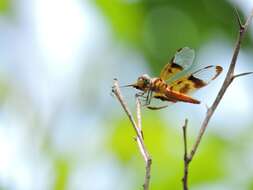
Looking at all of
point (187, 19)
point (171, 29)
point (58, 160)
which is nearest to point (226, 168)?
point (58, 160)

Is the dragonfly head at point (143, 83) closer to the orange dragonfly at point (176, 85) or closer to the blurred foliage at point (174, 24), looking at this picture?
the orange dragonfly at point (176, 85)

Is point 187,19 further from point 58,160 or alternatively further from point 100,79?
point 58,160

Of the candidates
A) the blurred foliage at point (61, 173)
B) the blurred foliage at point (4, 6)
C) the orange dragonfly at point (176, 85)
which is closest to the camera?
the orange dragonfly at point (176, 85)

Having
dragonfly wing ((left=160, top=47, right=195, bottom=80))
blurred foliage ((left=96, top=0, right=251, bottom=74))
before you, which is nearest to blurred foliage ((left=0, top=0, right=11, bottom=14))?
blurred foliage ((left=96, top=0, right=251, bottom=74))

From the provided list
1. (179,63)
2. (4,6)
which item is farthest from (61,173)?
(4,6)

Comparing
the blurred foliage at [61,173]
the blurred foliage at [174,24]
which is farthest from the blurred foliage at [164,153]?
the blurred foliage at [174,24]

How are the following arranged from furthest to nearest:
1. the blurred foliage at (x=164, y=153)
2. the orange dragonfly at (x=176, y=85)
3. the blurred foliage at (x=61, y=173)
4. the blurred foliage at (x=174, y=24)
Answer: the blurred foliage at (x=174, y=24)
the blurred foliage at (x=164, y=153)
the blurred foliage at (x=61, y=173)
the orange dragonfly at (x=176, y=85)

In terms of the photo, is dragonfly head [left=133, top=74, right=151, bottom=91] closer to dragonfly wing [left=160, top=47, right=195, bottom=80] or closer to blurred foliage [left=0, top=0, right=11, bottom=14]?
dragonfly wing [left=160, top=47, right=195, bottom=80]
